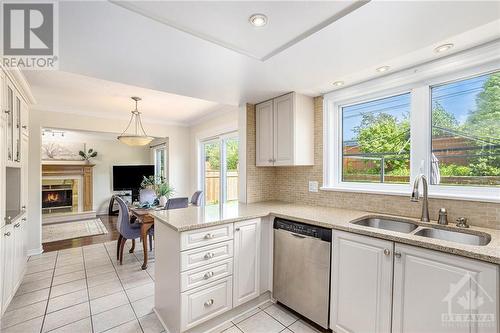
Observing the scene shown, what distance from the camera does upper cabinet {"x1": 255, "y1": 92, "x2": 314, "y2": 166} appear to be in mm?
2545

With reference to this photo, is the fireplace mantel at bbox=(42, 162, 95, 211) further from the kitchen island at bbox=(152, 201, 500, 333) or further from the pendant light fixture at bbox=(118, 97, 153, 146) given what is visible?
the kitchen island at bbox=(152, 201, 500, 333)

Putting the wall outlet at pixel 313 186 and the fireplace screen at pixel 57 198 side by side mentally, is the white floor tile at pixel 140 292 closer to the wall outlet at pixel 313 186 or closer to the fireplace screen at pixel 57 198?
the wall outlet at pixel 313 186

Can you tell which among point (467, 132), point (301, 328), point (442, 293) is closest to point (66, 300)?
point (301, 328)

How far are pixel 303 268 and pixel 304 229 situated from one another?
0.34 metres

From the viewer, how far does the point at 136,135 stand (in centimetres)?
401

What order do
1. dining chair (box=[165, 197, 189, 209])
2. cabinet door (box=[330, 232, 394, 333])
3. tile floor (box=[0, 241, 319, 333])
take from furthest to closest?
1. dining chair (box=[165, 197, 189, 209])
2. tile floor (box=[0, 241, 319, 333])
3. cabinet door (box=[330, 232, 394, 333])

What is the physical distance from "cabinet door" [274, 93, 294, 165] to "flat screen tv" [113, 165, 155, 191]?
233 inches

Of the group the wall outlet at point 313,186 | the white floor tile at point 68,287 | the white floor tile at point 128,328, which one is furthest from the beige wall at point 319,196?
the white floor tile at point 68,287

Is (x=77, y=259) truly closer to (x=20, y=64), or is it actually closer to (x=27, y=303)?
(x=27, y=303)

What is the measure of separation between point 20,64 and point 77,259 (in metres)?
2.67

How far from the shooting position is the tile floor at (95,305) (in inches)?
75.7

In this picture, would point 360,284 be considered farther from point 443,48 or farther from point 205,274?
point 443,48

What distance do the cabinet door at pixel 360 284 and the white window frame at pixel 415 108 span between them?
2.43 ft
